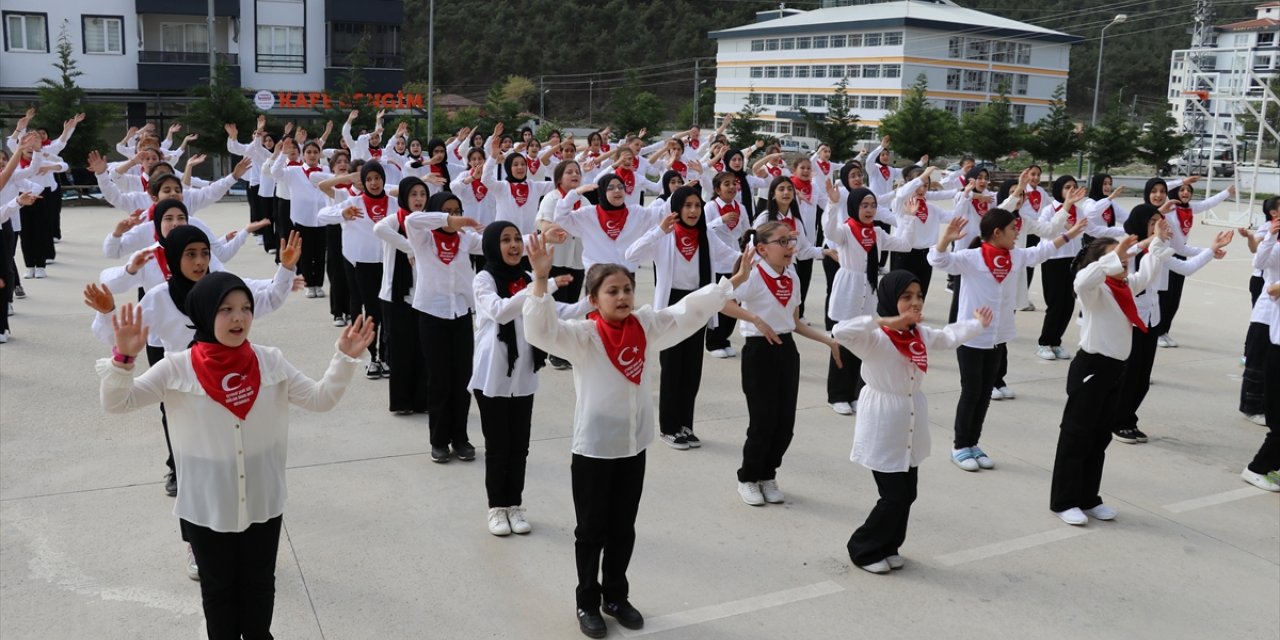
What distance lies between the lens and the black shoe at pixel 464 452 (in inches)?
255

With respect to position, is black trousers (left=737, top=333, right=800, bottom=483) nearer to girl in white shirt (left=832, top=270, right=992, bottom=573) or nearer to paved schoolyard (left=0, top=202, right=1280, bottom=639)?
paved schoolyard (left=0, top=202, right=1280, bottom=639)

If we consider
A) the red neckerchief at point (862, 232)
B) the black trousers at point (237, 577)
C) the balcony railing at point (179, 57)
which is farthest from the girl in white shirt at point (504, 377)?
the balcony railing at point (179, 57)

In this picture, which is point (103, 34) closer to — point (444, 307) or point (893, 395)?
point (444, 307)

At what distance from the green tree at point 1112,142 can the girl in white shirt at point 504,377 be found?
111 ft

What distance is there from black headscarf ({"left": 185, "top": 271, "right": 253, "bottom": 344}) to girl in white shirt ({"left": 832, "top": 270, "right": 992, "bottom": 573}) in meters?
2.66

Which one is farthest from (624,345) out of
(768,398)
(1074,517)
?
(1074,517)

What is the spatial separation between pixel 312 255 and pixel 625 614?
834 centimetres

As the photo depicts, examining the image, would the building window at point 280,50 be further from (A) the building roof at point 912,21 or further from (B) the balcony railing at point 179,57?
(A) the building roof at point 912,21

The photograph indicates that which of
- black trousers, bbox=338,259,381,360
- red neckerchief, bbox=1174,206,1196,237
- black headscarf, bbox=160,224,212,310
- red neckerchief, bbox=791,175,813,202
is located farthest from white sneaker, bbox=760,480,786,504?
red neckerchief, bbox=1174,206,1196,237

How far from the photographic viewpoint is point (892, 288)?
4.91 meters

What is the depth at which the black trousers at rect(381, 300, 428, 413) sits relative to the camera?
7078 mm

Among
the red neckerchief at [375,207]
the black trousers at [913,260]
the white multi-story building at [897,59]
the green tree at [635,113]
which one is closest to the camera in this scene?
the red neckerchief at [375,207]

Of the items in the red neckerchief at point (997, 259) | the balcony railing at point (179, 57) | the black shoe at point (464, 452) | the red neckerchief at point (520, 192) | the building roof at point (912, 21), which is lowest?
the black shoe at point (464, 452)

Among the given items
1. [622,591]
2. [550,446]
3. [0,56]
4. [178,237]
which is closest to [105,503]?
[178,237]
